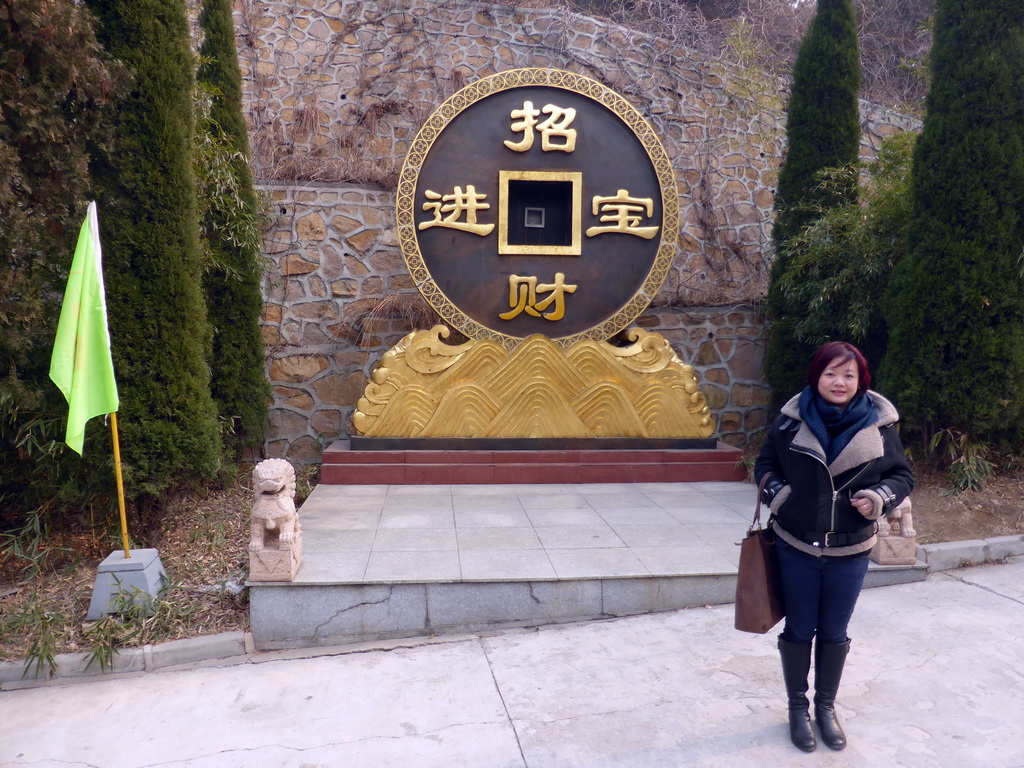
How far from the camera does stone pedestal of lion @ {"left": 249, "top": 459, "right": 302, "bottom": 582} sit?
11.1 feet

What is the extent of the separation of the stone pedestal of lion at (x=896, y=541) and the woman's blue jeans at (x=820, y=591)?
1.69 m

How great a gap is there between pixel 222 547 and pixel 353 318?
310 cm

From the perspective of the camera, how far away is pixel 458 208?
5.94 metres

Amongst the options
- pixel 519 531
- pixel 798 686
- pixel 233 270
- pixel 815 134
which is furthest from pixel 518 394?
pixel 798 686

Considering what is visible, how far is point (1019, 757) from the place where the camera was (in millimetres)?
2316

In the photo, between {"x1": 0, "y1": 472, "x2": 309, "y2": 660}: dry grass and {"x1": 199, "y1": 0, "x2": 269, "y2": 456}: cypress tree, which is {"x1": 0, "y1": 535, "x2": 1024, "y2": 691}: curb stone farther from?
{"x1": 199, "y1": 0, "x2": 269, "y2": 456}: cypress tree

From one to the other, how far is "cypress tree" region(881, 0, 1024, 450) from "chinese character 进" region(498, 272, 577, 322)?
2636 millimetres

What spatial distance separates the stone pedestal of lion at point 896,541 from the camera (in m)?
3.83

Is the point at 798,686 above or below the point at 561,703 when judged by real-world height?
above

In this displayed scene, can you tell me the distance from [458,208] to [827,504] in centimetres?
434

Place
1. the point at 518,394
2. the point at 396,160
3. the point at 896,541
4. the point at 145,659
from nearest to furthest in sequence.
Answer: the point at 145,659 < the point at 896,541 < the point at 518,394 < the point at 396,160

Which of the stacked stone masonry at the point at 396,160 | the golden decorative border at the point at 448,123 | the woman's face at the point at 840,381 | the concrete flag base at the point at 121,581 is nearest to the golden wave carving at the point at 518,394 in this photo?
the golden decorative border at the point at 448,123

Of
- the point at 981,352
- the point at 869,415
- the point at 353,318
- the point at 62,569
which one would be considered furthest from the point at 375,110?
the point at 869,415

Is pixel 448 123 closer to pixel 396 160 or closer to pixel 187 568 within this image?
pixel 396 160
